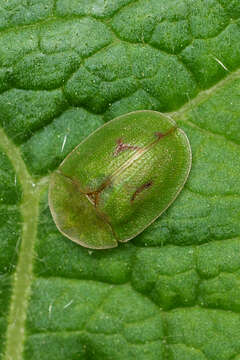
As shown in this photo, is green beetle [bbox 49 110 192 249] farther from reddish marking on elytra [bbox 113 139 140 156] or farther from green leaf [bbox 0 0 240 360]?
green leaf [bbox 0 0 240 360]

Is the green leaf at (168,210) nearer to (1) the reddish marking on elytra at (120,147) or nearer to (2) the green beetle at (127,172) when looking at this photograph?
(2) the green beetle at (127,172)

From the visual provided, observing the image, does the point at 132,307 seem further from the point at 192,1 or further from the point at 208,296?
the point at 192,1

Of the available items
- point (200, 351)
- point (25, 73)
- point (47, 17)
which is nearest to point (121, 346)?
point (200, 351)

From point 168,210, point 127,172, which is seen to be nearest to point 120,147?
point 127,172

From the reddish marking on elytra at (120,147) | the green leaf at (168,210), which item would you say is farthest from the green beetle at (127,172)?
the green leaf at (168,210)

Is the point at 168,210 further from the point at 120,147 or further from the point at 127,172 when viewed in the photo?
the point at 120,147

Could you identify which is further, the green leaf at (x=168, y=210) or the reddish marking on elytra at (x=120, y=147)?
the reddish marking on elytra at (x=120, y=147)
